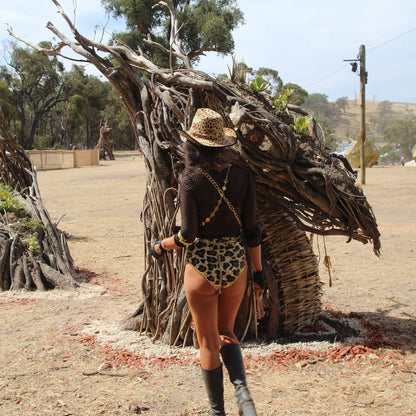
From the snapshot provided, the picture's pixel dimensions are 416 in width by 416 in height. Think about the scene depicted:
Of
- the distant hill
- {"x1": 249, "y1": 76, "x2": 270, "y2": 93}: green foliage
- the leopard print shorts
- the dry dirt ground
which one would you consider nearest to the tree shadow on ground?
the dry dirt ground

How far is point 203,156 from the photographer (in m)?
2.87

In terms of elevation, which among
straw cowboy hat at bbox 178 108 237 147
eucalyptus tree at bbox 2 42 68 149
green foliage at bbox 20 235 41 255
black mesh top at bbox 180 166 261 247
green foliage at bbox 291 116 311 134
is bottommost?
green foliage at bbox 20 235 41 255

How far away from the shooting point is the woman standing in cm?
Answer: 282

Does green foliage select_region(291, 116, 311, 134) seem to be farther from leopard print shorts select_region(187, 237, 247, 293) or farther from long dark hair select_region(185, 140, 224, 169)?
leopard print shorts select_region(187, 237, 247, 293)

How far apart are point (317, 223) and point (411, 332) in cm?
139

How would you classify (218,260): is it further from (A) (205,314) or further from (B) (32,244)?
(B) (32,244)

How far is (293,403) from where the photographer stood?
310cm

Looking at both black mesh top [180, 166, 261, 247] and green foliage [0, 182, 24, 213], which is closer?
black mesh top [180, 166, 261, 247]

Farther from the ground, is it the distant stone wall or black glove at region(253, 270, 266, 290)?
the distant stone wall

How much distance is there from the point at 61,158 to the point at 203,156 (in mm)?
31190

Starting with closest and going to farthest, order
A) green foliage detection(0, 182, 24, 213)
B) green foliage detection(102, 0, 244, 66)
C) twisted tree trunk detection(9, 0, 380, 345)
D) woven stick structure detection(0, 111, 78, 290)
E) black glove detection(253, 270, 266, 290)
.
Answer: black glove detection(253, 270, 266, 290), twisted tree trunk detection(9, 0, 380, 345), woven stick structure detection(0, 111, 78, 290), green foliage detection(0, 182, 24, 213), green foliage detection(102, 0, 244, 66)

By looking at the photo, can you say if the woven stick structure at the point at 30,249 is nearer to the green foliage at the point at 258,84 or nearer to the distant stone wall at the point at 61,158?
the green foliage at the point at 258,84

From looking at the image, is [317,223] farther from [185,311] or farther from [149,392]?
[149,392]

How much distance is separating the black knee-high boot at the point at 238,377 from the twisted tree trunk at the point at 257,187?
106 cm
